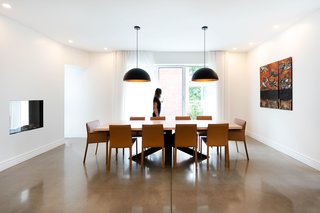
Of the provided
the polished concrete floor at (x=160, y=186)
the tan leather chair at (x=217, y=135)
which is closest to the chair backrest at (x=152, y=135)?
the polished concrete floor at (x=160, y=186)

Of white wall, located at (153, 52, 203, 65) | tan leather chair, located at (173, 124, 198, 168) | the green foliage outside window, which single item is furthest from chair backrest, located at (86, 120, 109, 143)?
the green foliage outside window

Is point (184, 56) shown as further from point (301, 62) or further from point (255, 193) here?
point (255, 193)

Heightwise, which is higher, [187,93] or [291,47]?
[291,47]

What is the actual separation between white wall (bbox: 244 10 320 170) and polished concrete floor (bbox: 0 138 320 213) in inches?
17.5

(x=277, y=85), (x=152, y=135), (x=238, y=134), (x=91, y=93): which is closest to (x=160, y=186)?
(x=152, y=135)

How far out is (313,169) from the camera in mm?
3615

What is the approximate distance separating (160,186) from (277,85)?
3912mm

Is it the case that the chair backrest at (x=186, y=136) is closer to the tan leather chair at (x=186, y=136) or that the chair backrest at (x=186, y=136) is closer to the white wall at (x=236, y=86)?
the tan leather chair at (x=186, y=136)

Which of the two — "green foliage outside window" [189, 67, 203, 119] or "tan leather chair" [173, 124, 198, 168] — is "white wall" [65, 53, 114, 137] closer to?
"green foliage outside window" [189, 67, 203, 119]

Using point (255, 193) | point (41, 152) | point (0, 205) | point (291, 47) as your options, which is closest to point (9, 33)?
point (41, 152)

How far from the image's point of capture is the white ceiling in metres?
3.35

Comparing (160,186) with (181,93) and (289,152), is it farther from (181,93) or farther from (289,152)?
(181,93)

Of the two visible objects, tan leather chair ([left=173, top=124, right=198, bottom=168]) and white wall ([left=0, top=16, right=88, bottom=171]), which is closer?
tan leather chair ([left=173, top=124, right=198, bottom=168])

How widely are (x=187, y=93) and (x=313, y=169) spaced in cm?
412
